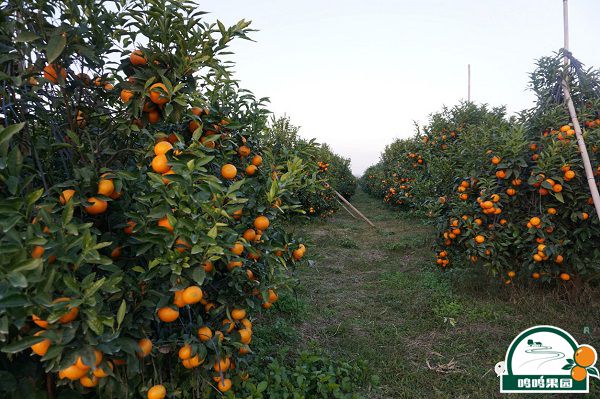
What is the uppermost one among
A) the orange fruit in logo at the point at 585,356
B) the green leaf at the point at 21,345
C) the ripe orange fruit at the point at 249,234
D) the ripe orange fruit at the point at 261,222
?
the ripe orange fruit at the point at 261,222

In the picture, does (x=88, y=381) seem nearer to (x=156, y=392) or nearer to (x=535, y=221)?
(x=156, y=392)

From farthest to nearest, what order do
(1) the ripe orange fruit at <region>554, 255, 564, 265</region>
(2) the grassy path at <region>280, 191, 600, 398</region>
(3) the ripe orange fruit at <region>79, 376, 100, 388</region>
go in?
(1) the ripe orange fruit at <region>554, 255, 564, 265</region> → (2) the grassy path at <region>280, 191, 600, 398</region> → (3) the ripe orange fruit at <region>79, 376, 100, 388</region>

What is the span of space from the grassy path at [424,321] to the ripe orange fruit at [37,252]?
201 centimetres

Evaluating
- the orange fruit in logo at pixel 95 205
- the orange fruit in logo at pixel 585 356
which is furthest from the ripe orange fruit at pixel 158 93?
the orange fruit in logo at pixel 585 356

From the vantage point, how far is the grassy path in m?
2.52

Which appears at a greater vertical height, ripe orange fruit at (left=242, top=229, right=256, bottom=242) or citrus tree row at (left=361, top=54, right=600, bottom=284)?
citrus tree row at (left=361, top=54, right=600, bottom=284)

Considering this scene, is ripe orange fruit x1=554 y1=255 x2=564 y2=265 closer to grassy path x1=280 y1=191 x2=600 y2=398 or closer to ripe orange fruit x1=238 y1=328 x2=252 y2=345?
grassy path x1=280 y1=191 x2=600 y2=398

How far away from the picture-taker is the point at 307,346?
9.52 feet

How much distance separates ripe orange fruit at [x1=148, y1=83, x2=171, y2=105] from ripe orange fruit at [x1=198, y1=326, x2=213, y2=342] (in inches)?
38.6

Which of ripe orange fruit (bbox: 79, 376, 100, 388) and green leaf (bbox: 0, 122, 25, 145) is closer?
green leaf (bbox: 0, 122, 25, 145)

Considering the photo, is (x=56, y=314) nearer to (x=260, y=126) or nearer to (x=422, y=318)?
(x=260, y=126)

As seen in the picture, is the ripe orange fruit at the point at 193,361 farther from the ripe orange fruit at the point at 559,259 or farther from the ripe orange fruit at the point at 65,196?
the ripe orange fruit at the point at 559,259

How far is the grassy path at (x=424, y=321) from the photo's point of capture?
252 centimetres

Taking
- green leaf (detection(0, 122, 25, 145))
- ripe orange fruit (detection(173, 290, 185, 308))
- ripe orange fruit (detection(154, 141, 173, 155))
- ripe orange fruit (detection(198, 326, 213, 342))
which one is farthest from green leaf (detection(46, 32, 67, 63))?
ripe orange fruit (detection(198, 326, 213, 342))
